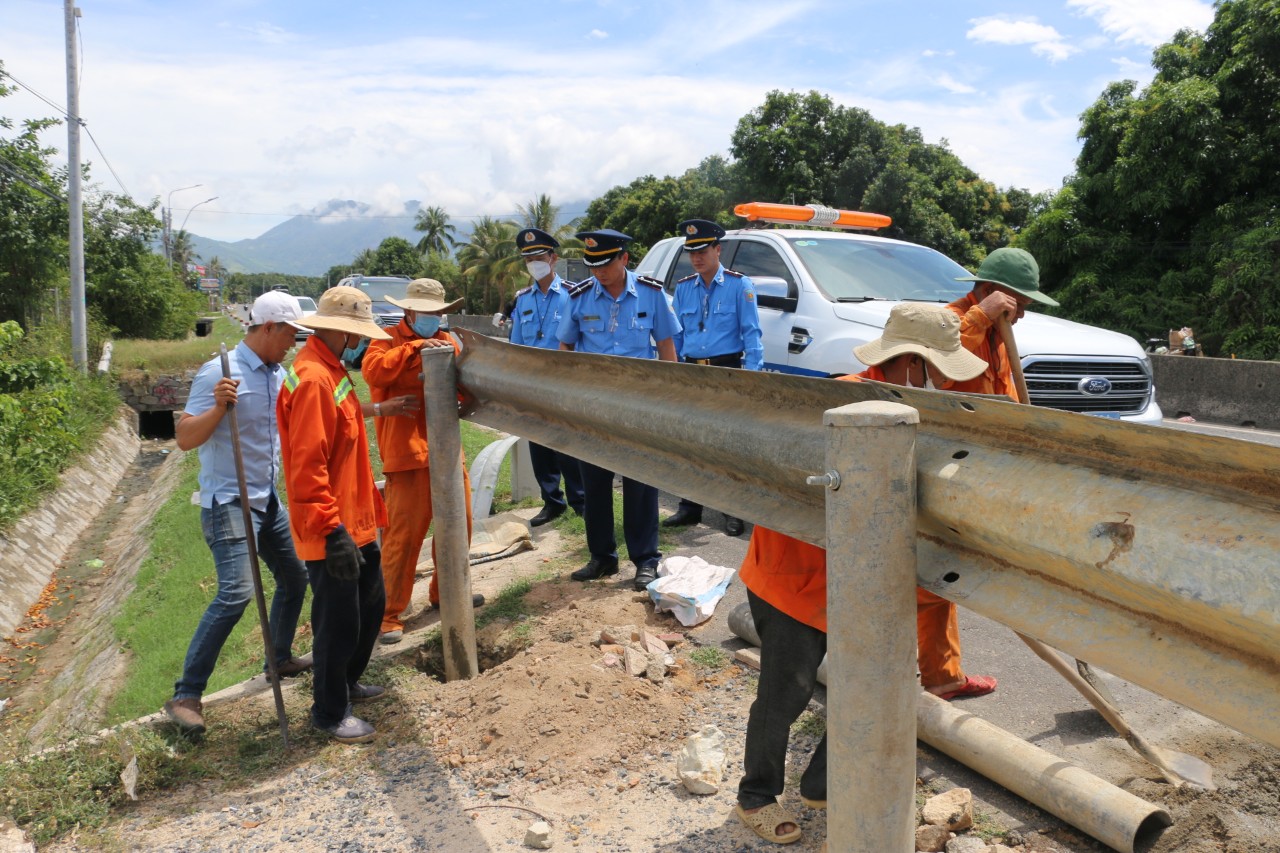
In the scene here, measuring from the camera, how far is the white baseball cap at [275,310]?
425cm

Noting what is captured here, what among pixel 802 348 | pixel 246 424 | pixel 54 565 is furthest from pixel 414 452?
pixel 54 565

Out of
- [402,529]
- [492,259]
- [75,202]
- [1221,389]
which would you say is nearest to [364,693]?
[402,529]

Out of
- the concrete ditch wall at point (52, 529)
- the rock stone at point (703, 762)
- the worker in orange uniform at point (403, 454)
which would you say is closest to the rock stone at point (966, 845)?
the rock stone at point (703, 762)

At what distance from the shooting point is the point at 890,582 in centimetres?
178

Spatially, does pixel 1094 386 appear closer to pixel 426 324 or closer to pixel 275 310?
pixel 426 324

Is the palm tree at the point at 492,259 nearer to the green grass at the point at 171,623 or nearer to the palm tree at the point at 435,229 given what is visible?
the palm tree at the point at 435,229

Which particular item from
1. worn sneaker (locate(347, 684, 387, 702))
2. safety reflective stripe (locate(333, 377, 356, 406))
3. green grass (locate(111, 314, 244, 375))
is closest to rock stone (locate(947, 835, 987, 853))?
worn sneaker (locate(347, 684, 387, 702))

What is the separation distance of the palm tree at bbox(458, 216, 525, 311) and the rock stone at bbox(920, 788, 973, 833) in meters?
50.6

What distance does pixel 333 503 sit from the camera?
12.7 feet

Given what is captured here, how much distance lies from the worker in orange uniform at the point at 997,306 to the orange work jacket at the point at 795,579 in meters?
1.70

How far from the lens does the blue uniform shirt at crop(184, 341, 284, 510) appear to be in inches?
171

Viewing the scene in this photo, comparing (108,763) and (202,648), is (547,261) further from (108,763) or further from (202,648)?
(108,763)

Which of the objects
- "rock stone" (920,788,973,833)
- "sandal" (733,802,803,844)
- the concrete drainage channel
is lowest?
the concrete drainage channel

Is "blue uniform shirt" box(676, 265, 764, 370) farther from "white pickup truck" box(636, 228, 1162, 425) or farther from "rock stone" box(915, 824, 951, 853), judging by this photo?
"rock stone" box(915, 824, 951, 853)
